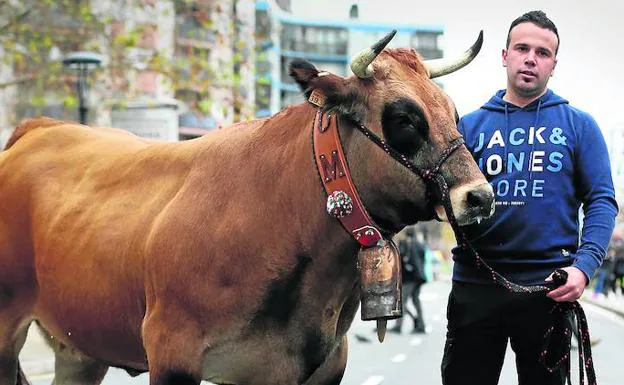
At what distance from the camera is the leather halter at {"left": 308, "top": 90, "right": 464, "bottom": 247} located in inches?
152

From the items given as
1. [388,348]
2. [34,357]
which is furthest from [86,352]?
[388,348]

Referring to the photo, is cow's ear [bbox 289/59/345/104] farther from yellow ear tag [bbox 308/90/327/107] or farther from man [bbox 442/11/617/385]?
man [bbox 442/11/617/385]

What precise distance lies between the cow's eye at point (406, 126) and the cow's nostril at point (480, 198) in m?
0.28

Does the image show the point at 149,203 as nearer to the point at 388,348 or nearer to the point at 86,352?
the point at 86,352

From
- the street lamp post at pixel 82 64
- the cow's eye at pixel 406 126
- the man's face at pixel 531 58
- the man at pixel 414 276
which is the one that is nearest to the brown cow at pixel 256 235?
the cow's eye at pixel 406 126

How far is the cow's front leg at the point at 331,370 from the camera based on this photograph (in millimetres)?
4297

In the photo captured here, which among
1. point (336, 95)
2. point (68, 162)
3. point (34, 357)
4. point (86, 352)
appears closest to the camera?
point (336, 95)

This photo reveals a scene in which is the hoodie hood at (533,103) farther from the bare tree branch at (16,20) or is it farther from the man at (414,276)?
the bare tree branch at (16,20)

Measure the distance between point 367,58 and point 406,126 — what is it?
27 centimetres

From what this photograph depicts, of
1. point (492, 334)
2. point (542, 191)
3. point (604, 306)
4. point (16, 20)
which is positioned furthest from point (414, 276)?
point (542, 191)

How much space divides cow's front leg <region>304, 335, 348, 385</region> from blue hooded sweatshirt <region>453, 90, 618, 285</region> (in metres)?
0.64

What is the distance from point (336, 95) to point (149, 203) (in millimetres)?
1043

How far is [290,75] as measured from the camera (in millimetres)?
3865

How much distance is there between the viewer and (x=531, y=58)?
4.26 meters
